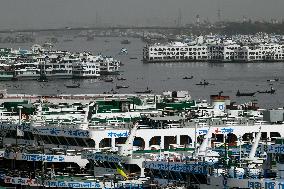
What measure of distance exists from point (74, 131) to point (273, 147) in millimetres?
6414

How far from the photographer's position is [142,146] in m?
19.1

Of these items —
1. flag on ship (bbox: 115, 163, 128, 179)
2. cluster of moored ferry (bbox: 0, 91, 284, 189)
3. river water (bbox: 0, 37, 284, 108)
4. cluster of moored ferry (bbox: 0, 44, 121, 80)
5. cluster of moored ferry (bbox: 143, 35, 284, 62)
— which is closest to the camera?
cluster of moored ferry (bbox: 0, 91, 284, 189)

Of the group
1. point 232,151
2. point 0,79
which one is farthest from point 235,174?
point 0,79

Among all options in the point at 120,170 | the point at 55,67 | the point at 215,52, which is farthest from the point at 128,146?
the point at 215,52

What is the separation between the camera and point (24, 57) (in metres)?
81.1

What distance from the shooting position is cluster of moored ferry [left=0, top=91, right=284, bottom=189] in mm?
14477

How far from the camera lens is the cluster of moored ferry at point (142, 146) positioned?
47.5 feet

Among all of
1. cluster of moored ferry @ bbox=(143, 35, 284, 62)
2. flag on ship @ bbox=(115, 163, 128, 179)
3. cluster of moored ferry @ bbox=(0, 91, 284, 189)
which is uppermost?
cluster of moored ferry @ bbox=(143, 35, 284, 62)

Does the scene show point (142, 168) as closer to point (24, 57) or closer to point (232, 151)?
point (232, 151)

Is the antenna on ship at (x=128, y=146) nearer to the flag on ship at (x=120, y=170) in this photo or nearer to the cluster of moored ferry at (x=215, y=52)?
the flag on ship at (x=120, y=170)

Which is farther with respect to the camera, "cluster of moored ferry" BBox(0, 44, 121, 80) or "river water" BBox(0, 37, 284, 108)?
"cluster of moored ferry" BBox(0, 44, 121, 80)

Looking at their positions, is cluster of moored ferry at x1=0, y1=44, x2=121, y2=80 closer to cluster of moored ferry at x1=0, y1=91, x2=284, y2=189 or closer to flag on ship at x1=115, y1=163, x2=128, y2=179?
cluster of moored ferry at x1=0, y1=91, x2=284, y2=189

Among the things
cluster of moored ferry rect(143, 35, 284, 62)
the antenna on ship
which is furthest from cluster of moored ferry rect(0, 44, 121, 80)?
the antenna on ship

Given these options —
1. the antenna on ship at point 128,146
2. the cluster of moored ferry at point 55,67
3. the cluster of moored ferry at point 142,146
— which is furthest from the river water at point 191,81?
the antenna on ship at point 128,146
